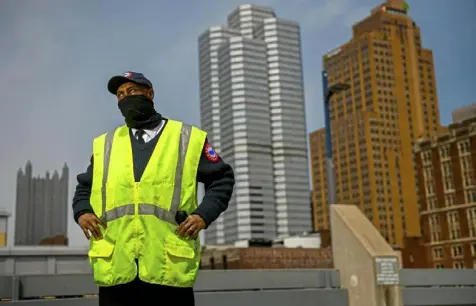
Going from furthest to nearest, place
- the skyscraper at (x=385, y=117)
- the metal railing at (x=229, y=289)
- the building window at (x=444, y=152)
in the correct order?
the skyscraper at (x=385, y=117) < the building window at (x=444, y=152) < the metal railing at (x=229, y=289)

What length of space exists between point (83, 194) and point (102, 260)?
410mm

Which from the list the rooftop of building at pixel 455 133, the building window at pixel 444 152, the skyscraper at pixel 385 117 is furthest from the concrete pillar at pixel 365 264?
the skyscraper at pixel 385 117

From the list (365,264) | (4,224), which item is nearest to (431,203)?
(4,224)

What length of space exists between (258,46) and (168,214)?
18663 cm

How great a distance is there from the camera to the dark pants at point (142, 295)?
2.56m

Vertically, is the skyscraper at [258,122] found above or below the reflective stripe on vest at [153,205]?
above

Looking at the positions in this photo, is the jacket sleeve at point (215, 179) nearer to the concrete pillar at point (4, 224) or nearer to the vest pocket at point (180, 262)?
the vest pocket at point (180, 262)

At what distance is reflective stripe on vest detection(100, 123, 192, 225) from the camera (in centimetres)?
265

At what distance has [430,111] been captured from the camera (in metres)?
134

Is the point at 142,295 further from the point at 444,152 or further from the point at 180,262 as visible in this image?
the point at 444,152

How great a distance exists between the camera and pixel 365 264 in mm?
8328

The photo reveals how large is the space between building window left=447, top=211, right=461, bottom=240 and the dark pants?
80978 millimetres

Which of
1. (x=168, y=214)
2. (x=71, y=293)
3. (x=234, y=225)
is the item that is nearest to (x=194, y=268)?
(x=168, y=214)

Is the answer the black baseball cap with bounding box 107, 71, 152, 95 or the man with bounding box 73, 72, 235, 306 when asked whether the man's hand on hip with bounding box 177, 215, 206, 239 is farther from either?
the black baseball cap with bounding box 107, 71, 152, 95
